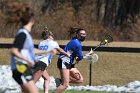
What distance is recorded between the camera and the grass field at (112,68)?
17078 mm

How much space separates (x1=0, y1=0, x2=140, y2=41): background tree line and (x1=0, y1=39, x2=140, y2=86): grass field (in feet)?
38.9

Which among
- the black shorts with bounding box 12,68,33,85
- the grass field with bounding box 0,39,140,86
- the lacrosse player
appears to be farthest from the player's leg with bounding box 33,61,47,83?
the grass field with bounding box 0,39,140,86

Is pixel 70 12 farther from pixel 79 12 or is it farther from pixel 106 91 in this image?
pixel 106 91

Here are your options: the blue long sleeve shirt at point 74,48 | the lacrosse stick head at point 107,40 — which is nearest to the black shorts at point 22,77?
the blue long sleeve shirt at point 74,48

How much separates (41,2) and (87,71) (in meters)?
18.3

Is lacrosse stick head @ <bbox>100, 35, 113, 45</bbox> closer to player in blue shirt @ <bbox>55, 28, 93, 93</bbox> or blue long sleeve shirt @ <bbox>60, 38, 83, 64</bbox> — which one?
player in blue shirt @ <bbox>55, 28, 93, 93</bbox>

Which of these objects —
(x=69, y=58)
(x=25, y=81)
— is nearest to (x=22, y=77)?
(x=25, y=81)

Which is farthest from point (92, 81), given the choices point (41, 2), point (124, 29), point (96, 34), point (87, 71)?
point (41, 2)

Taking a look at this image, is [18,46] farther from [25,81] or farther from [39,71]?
[39,71]

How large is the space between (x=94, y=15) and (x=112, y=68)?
17539 millimetres

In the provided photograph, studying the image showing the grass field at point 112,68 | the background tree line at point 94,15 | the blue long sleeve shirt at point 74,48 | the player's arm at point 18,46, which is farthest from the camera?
the background tree line at point 94,15

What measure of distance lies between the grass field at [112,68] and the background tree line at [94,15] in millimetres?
11867

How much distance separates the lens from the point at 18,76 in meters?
7.69

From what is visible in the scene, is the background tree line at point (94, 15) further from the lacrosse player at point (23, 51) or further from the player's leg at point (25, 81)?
the player's leg at point (25, 81)
